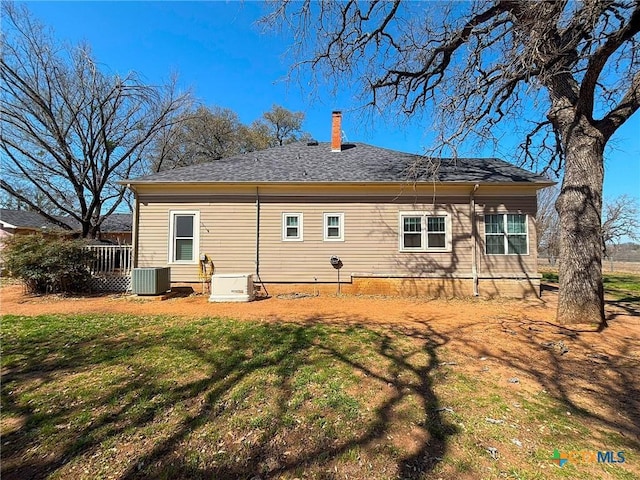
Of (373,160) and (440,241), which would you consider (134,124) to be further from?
(440,241)

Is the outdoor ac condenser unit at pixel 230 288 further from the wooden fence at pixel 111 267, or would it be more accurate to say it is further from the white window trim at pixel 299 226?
the wooden fence at pixel 111 267

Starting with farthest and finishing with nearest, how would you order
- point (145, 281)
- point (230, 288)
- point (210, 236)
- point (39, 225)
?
1. point (39, 225)
2. point (210, 236)
3. point (145, 281)
4. point (230, 288)

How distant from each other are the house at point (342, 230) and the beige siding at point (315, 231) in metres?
0.03

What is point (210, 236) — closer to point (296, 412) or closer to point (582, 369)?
point (296, 412)

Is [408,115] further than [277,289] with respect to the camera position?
No

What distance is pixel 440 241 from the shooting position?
1003cm

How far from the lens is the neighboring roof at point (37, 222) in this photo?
1813cm

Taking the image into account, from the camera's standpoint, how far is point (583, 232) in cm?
585

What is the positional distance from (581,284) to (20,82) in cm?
2118

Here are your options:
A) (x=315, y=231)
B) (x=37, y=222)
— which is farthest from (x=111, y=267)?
(x=37, y=222)

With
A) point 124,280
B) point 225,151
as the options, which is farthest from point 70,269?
point 225,151

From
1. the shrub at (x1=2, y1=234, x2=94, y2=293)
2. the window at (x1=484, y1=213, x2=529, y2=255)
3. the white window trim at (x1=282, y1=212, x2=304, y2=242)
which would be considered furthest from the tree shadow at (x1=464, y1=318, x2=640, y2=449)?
the shrub at (x1=2, y1=234, x2=94, y2=293)

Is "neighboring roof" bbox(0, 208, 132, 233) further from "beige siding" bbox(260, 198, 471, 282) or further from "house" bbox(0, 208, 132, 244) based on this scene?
"beige siding" bbox(260, 198, 471, 282)

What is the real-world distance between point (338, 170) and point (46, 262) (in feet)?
31.3
